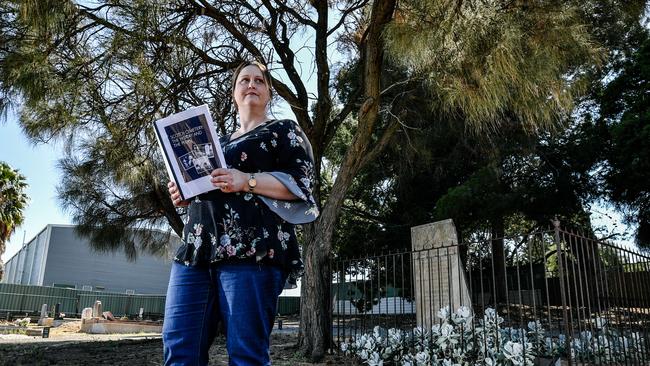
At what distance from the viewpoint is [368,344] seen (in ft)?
19.4

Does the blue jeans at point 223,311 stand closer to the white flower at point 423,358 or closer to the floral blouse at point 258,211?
the floral blouse at point 258,211

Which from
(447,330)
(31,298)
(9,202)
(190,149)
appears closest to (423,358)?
(447,330)

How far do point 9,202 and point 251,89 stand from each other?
1940 cm

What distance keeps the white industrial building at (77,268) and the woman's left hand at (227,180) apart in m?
29.4

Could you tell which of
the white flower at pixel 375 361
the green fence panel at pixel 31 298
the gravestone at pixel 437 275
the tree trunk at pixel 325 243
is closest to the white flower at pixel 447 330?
the white flower at pixel 375 361

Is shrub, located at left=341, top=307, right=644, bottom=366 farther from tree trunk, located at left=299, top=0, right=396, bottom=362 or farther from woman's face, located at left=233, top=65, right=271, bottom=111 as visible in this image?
woman's face, located at left=233, top=65, right=271, bottom=111

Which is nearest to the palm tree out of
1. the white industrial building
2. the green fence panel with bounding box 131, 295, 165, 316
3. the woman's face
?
the green fence panel with bounding box 131, 295, 165, 316

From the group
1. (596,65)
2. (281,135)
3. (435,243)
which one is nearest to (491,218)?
(435,243)

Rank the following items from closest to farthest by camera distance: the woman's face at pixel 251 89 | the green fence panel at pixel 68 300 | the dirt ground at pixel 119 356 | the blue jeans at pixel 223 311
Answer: the blue jeans at pixel 223 311 < the woman's face at pixel 251 89 < the dirt ground at pixel 119 356 < the green fence panel at pixel 68 300

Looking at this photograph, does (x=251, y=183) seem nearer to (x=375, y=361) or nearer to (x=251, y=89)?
(x=251, y=89)

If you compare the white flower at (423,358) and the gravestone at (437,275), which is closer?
the white flower at (423,358)

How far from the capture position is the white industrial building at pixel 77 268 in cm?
3031

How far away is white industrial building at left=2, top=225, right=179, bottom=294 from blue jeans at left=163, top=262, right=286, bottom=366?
1154 inches

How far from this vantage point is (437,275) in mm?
6996
